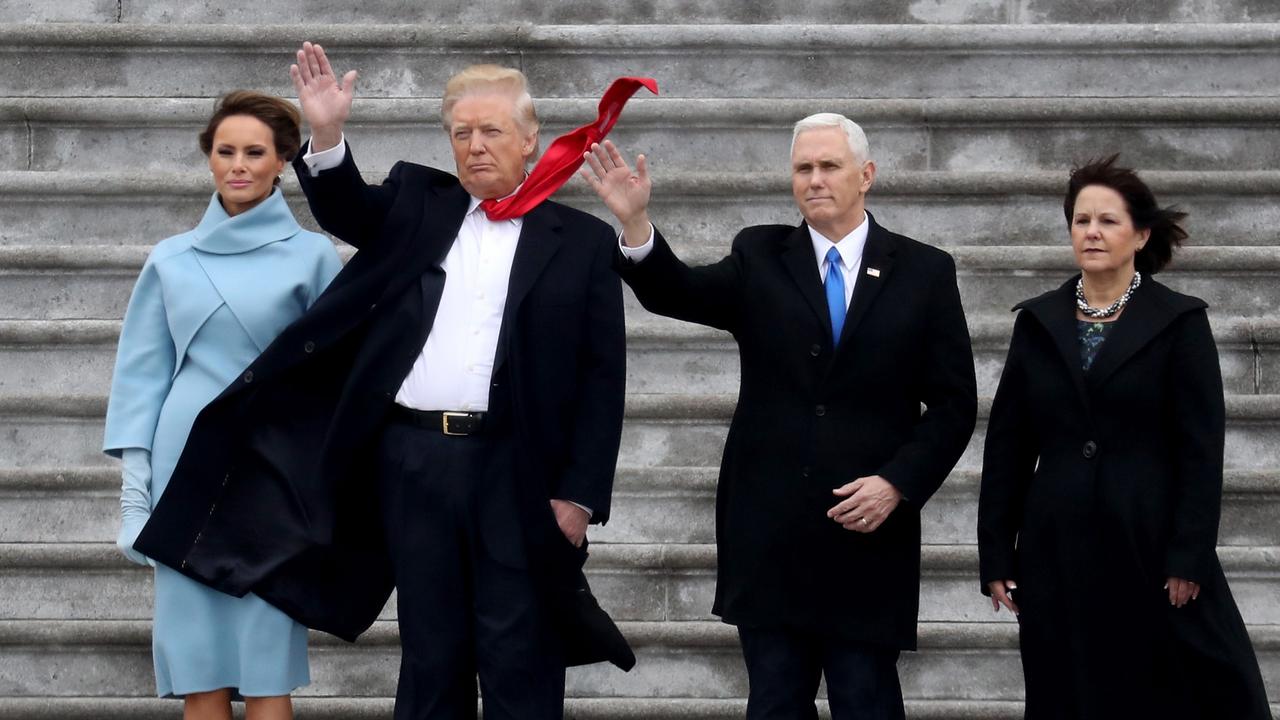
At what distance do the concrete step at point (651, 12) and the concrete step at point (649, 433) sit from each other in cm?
163

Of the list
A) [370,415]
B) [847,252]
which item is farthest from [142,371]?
[847,252]

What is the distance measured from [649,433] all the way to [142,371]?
1.78 meters

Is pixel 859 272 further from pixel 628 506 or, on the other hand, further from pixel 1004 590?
pixel 628 506

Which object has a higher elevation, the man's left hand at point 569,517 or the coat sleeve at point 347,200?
the coat sleeve at point 347,200

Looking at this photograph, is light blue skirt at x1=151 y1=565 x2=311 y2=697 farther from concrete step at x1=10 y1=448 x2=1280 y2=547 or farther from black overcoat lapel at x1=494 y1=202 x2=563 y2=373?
concrete step at x1=10 y1=448 x2=1280 y2=547

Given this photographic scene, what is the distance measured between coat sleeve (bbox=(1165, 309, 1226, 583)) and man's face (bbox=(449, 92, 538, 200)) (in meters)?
→ 1.64

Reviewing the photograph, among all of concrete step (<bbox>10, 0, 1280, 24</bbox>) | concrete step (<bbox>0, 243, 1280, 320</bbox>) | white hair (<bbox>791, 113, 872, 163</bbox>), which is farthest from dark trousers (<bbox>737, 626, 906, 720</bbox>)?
concrete step (<bbox>10, 0, 1280, 24</bbox>)

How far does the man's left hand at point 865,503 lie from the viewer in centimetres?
399

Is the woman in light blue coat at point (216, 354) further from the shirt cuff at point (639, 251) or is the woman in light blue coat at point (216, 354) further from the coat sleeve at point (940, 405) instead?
the coat sleeve at point (940, 405)

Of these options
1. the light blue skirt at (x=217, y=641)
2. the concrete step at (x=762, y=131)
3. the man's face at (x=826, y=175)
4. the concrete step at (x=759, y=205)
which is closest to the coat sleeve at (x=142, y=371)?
the light blue skirt at (x=217, y=641)

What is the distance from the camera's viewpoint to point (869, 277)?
4.15 m

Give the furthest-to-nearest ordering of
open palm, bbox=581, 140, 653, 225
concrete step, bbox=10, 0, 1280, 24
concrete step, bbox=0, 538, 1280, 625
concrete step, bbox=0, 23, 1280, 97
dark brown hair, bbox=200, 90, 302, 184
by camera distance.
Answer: concrete step, bbox=10, 0, 1280, 24, concrete step, bbox=0, 23, 1280, 97, concrete step, bbox=0, 538, 1280, 625, dark brown hair, bbox=200, 90, 302, 184, open palm, bbox=581, 140, 653, 225

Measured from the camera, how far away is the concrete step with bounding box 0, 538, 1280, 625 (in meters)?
5.25

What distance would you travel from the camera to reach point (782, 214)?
5883 millimetres
